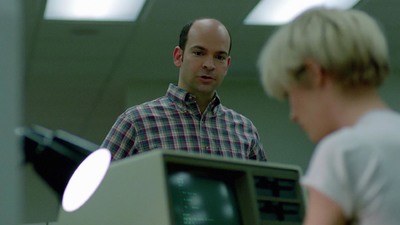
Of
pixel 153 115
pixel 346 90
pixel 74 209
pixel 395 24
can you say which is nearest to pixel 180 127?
pixel 153 115

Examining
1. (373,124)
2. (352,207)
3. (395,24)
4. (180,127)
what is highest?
(395,24)

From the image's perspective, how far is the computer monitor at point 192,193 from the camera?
1291mm

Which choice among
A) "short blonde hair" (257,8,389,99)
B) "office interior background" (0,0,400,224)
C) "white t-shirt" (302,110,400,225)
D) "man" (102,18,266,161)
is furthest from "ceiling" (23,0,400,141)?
"white t-shirt" (302,110,400,225)

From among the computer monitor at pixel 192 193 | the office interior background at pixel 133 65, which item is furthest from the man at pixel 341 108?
the office interior background at pixel 133 65

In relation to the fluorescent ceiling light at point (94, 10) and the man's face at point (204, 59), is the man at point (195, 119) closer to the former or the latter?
the man's face at point (204, 59)

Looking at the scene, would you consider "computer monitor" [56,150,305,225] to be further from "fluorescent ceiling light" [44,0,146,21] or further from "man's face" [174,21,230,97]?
"fluorescent ceiling light" [44,0,146,21]

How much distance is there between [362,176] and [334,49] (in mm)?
182

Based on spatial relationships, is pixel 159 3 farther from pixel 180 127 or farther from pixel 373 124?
pixel 373 124

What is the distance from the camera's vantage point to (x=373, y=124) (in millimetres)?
1103

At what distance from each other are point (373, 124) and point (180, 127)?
4.11 feet

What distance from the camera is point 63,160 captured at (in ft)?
3.92

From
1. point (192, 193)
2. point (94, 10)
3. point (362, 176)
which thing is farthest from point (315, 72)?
point (94, 10)

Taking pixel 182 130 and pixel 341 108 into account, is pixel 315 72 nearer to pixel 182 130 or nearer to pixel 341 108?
pixel 341 108

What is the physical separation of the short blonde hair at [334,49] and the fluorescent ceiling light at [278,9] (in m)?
4.09
